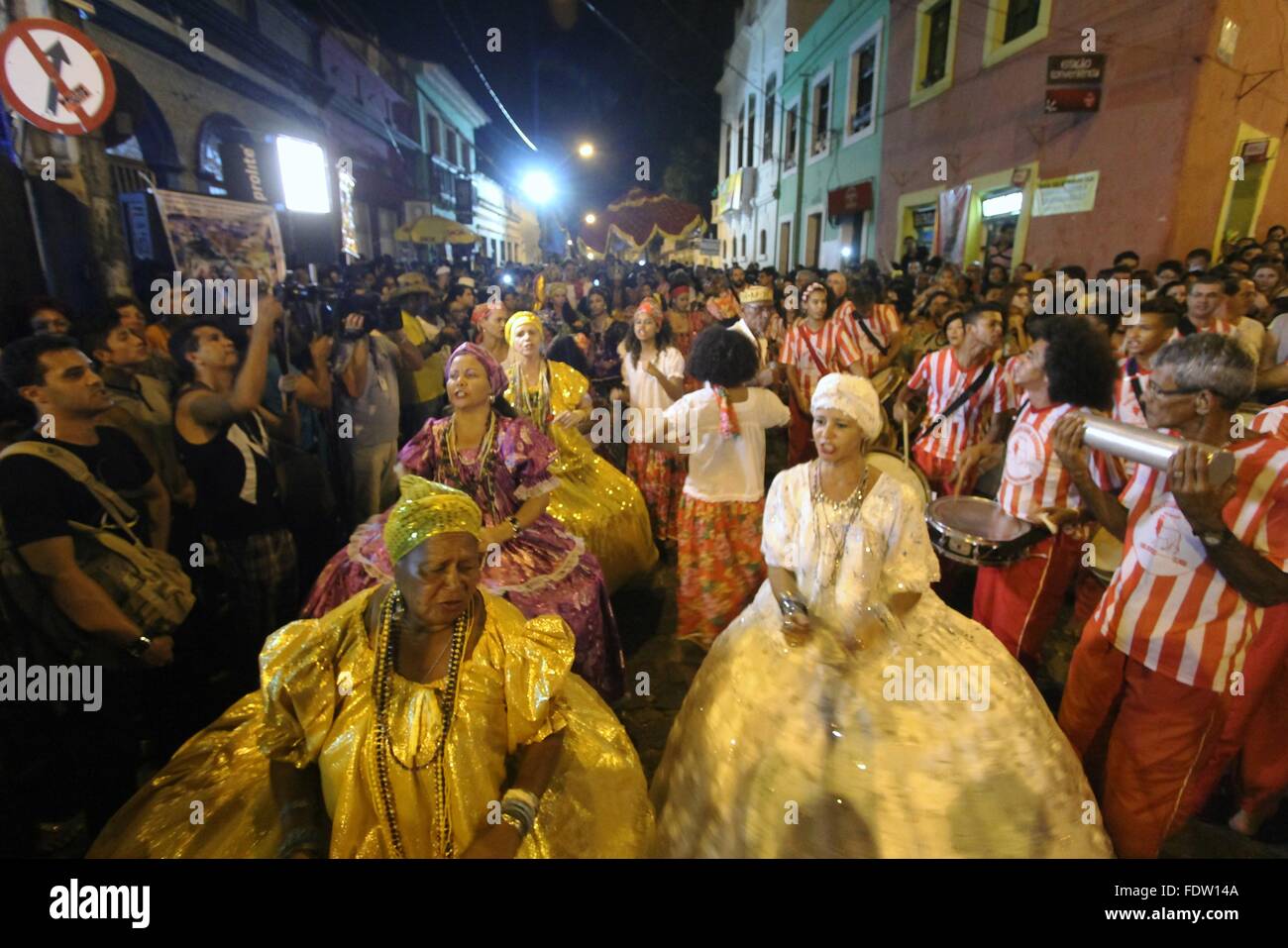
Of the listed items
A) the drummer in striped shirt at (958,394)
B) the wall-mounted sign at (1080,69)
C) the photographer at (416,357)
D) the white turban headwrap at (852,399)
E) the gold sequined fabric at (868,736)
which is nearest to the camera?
the gold sequined fabric at (868,736)

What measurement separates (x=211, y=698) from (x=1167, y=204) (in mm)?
11341

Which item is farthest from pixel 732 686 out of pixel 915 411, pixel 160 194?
pixel 160 194

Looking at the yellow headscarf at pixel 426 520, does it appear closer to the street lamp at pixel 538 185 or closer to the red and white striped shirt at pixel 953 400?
the red and white striped shirt at pixel 953 400

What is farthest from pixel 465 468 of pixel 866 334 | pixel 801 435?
pixel 866 334

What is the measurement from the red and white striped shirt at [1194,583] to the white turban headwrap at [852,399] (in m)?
0.89

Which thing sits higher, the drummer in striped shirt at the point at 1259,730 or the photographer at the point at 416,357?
the photographer at the point at 416,357

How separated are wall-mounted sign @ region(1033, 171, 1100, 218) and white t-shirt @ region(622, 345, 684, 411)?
25.9 ft

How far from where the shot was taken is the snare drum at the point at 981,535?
297 centimetres

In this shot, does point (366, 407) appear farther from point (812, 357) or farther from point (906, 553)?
point (906, 553)

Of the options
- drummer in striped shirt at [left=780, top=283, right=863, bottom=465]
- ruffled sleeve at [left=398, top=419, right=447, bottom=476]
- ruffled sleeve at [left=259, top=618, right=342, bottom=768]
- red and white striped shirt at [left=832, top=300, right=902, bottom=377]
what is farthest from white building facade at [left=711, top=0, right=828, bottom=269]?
ruffled sleeve at [left=259, top=618, right=342, bottom=768]

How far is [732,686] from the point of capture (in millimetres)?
2381

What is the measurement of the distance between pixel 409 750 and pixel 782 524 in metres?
1.52

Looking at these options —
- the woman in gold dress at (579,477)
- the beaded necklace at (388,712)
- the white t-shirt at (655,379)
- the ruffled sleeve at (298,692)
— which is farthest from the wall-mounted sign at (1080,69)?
the ruffled sleeve at (298,692)
